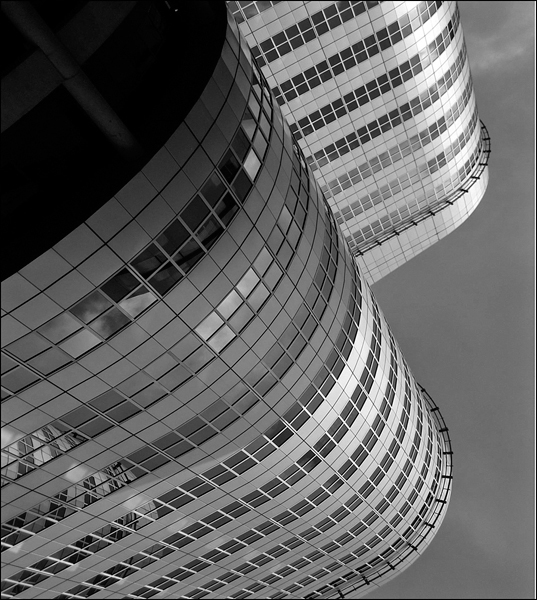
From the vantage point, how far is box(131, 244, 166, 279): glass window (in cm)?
1975

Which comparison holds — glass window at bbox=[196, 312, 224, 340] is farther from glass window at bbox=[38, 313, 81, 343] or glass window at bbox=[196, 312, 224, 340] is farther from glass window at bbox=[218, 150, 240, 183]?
glass window at bbox=[218, 150, 240, 183]

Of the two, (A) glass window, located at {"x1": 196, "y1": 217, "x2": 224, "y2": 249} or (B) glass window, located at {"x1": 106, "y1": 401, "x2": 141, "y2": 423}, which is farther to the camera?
(B) glass window, located at {"x1": 106, "y1": 401, "x2": 141, "y2": 423}

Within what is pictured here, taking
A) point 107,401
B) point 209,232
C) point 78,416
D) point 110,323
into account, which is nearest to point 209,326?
point 209,232

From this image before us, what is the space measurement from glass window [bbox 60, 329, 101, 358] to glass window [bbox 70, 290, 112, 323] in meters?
0.74

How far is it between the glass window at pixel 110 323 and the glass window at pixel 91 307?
35 centimetres

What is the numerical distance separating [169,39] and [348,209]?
43.6m

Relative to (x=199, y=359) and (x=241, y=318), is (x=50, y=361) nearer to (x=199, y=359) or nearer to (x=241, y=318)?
(x=199, y=359)

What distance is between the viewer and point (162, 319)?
21.8 meters

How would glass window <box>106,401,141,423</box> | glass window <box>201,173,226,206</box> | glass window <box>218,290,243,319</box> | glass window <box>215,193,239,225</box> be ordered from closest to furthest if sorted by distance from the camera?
glass window <box>201,173,226,206</box>, glass window <box>215,193,239,225</box>, glass window <box>106,401,141,423</box>, glass window <box>218,290,243,319</box>

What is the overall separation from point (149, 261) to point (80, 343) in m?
4.63

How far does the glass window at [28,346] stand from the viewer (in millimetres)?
18859

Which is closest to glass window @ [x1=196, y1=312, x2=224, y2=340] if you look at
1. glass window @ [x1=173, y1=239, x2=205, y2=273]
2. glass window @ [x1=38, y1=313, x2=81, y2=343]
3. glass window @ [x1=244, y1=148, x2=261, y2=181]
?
glass window @ [x1=173, y1=239, x2=205, y2=273]

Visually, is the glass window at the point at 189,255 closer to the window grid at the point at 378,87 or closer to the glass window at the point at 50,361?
the glass window at the point at 50,361

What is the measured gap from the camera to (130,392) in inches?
916
